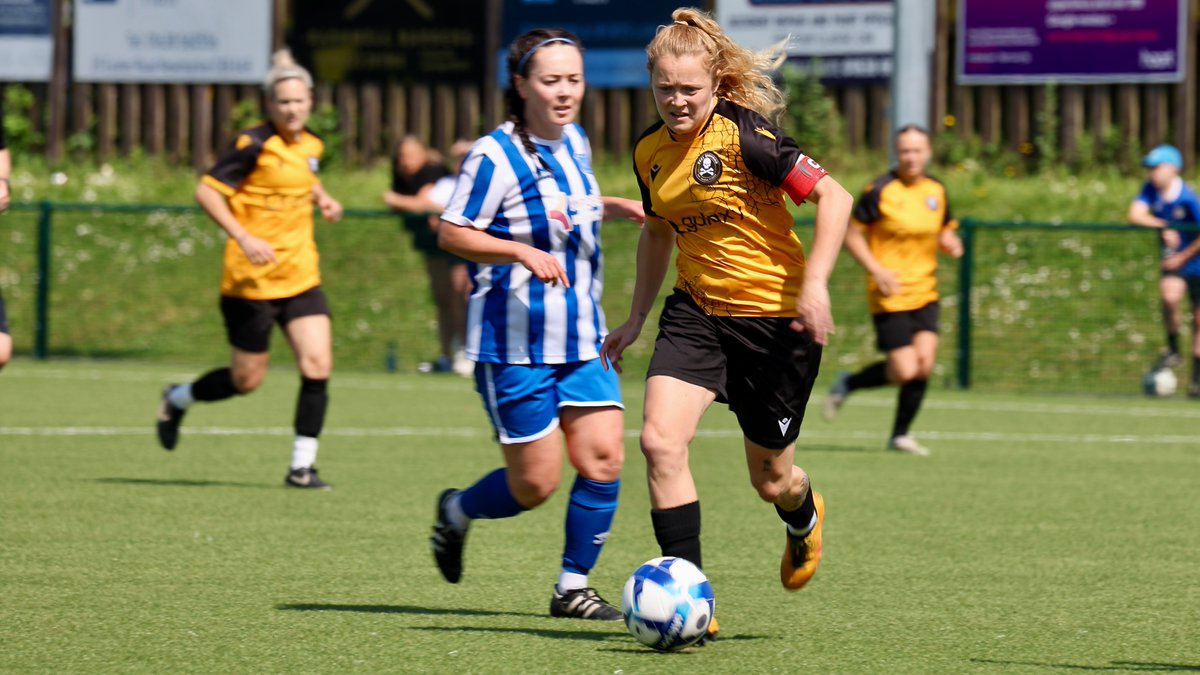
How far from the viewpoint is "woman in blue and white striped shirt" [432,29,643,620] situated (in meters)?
5.71

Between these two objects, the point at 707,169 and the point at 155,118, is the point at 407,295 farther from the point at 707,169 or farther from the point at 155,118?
the point at 707,169

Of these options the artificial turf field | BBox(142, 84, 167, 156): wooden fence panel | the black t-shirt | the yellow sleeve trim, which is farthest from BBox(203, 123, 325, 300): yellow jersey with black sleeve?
BBox(142, 84, 167, 156): wooden fence panel

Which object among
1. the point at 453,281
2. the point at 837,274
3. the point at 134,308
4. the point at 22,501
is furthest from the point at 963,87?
the point at 22,501

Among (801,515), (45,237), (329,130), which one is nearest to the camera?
(801,515)

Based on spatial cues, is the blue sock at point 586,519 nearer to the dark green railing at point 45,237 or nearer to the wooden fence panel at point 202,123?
the dark green railing at point 45,237

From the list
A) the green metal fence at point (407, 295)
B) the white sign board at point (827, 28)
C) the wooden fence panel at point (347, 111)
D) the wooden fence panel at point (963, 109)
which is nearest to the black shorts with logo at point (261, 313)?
the green metal fence at point (407, 295)

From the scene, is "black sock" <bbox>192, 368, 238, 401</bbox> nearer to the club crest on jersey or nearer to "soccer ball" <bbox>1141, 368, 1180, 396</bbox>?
the club crest on jersey

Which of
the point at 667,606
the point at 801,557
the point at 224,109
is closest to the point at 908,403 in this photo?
the point at 801,557

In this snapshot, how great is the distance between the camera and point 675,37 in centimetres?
533

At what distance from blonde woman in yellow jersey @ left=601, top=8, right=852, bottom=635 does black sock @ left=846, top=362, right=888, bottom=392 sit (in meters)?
5.70

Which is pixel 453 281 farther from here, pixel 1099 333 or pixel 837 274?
pixel 1099 333

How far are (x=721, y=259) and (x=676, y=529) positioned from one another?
78 centimetres

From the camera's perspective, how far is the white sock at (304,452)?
8.98 metres

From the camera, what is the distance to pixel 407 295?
1756 centimetres
